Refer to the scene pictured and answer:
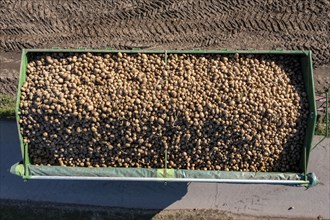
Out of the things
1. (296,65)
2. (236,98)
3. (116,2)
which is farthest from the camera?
(116,2)

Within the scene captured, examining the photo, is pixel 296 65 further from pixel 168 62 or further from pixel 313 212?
pixel 313 212

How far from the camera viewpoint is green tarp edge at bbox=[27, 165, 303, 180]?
6305mm

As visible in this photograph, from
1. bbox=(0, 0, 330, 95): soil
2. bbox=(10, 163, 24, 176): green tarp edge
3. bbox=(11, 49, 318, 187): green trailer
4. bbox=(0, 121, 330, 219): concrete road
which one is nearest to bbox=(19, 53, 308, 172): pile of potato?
bbox=(11, 49, 318, 187): green trailer

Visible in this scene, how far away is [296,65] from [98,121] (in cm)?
355

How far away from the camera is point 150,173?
6320mm

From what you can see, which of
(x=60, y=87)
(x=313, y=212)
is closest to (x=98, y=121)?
(x=60, y=87)

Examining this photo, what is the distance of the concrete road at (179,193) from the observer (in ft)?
25.5

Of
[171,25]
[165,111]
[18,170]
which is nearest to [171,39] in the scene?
[171,25]

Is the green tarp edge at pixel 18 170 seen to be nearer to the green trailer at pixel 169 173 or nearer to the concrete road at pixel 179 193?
the green trailer at pixel 169 173

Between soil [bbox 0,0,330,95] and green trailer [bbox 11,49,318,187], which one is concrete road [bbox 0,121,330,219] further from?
soil [bbox 0,0,330,95]

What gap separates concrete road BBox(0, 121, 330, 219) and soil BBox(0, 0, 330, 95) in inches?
65.3

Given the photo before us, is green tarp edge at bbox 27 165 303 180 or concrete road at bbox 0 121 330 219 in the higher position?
green tarp edge at bbox 27 165 303 180

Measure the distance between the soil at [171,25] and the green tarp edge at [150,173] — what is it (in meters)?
2.49

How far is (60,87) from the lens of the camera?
6.28 m
